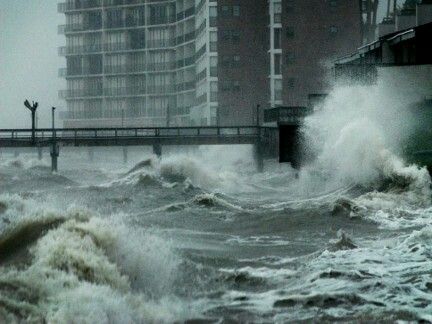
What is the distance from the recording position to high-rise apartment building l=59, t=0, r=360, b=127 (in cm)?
8531

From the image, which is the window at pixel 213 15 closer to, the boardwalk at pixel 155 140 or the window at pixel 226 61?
the window at pixel 226 61

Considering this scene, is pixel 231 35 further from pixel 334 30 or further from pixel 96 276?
pixel 96 276

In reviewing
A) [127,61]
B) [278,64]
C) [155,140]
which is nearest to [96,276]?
[155,140]

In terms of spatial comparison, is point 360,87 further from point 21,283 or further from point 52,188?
point 21,283

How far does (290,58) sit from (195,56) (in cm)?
2031

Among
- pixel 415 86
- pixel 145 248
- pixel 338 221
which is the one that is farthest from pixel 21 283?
pixel 415 86

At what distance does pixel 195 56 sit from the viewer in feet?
338

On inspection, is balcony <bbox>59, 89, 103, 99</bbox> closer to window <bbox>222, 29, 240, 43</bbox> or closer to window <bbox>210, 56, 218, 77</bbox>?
window <bbox>210, 56, 218, 77</bbox>

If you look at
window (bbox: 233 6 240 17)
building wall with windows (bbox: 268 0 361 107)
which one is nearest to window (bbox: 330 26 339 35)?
building wall with windows (bbox: 268 0 361 107)

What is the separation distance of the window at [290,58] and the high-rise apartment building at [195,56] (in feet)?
0.29

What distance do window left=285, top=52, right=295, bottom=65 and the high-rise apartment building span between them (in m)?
0.09

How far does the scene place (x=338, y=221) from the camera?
997 inches

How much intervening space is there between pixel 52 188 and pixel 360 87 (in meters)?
16.3

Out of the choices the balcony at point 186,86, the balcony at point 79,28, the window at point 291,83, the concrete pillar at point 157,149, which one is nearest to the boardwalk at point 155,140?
the concrete pillar at point 157,149
